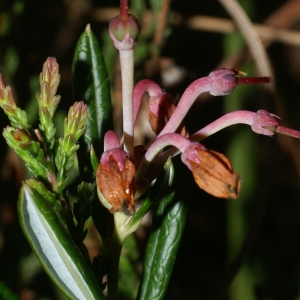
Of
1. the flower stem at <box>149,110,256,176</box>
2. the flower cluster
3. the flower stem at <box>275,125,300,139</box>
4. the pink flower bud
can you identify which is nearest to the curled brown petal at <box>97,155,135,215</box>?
the flower cluster

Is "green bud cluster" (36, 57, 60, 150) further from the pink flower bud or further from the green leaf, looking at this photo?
the green leaf

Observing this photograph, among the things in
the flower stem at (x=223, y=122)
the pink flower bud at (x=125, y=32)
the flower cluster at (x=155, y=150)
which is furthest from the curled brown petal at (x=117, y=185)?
the pink flower bud at (x=125, y=32)

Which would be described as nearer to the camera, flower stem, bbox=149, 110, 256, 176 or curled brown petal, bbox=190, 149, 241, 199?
curled brown petal, bbox=190, 149, 241, 199

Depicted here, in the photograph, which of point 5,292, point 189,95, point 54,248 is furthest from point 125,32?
point 5,292

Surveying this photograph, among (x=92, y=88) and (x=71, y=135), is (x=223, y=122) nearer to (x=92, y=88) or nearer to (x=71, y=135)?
(x=71, y=135)

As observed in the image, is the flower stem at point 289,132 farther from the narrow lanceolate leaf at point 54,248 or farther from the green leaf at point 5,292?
the green leaf at point 5,292

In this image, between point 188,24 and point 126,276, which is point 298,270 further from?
point 188,24

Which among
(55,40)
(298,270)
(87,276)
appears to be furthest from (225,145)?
(87,276)
